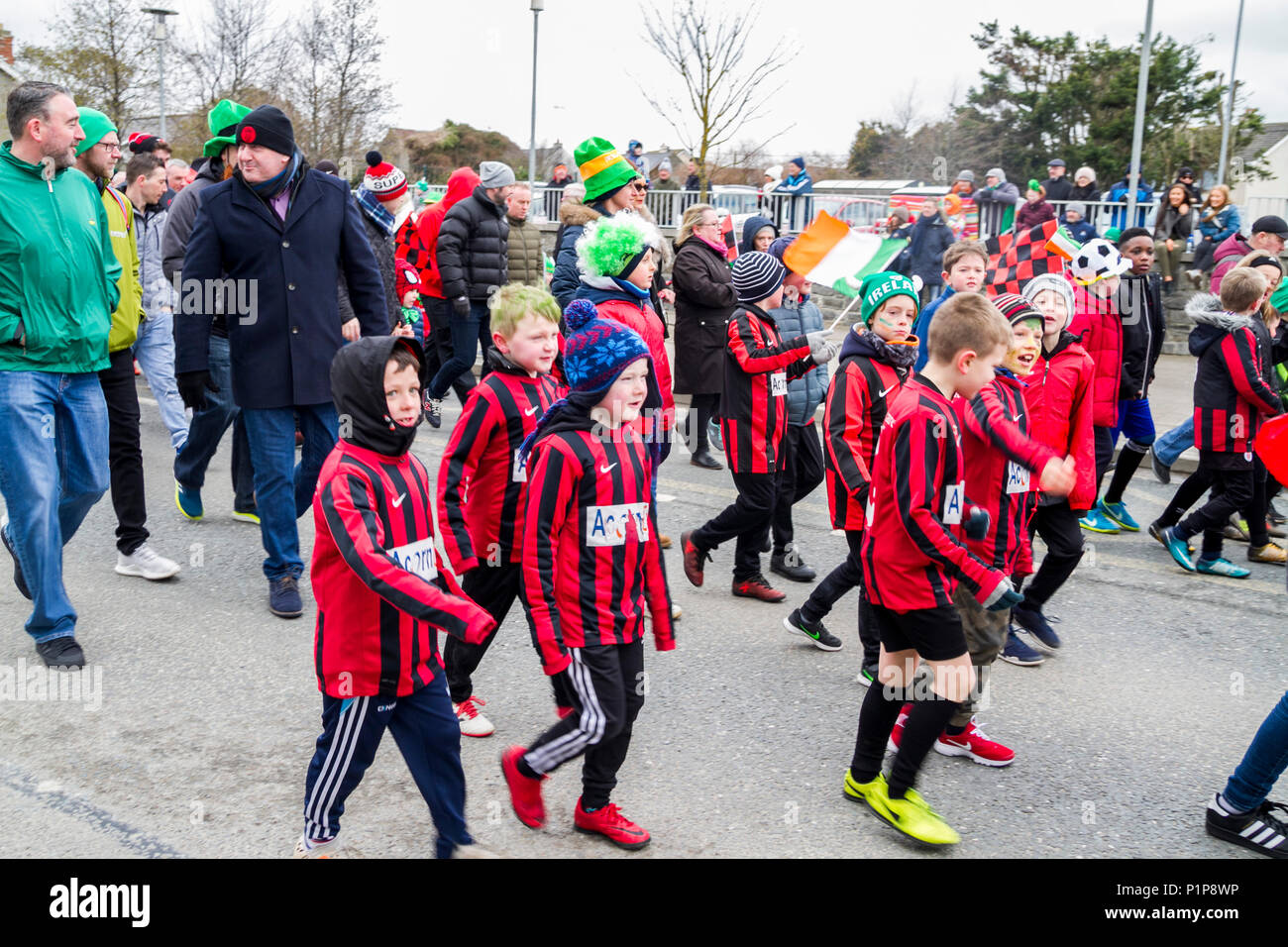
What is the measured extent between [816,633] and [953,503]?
167 cm

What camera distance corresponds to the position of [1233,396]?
6.20m

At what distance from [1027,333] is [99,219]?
3.87 metres

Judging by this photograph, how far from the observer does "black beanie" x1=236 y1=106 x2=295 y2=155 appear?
4863 mm

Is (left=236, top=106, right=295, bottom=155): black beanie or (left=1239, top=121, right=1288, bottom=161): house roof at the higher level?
(left=1239, top=121, right=1288, bottom=161): house roof

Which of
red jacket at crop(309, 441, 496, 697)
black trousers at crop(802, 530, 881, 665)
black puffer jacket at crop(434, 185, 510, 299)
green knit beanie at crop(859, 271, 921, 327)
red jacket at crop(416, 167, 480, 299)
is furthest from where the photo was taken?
red jacket at crop(416, 167, 480, 299)

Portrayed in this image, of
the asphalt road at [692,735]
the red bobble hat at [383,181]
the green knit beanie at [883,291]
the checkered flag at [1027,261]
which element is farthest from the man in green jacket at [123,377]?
the checkered flag at [1027,261]

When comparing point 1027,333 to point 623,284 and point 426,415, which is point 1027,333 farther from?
point 426,415

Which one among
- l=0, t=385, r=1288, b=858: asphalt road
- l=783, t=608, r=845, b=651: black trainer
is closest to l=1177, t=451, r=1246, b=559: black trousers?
l=0, t=385, r=1288, b=858: asphalt road

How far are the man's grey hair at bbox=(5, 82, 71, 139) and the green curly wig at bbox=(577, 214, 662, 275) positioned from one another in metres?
2.14

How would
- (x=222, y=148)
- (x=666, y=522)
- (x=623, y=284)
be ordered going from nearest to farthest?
(x=623, y=284), (x=222, y=148), (x=666, y=522)

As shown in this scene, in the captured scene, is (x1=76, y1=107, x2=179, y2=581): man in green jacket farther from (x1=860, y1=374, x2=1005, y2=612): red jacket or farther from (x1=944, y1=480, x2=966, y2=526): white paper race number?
(x1=944, y1=480, x2=966, y2=526): white paper race number
